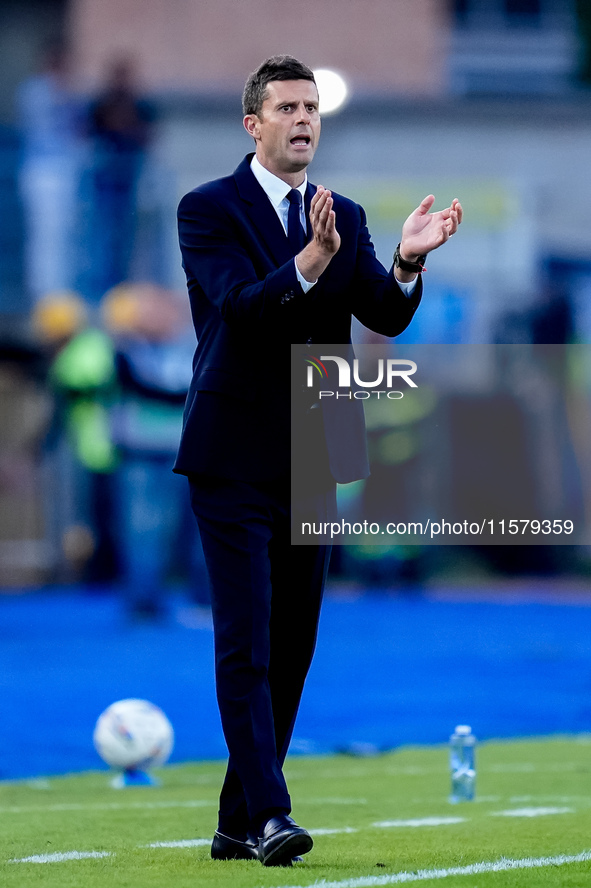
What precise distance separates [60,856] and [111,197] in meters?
12.3

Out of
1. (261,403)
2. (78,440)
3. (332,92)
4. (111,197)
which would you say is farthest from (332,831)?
(332,92)

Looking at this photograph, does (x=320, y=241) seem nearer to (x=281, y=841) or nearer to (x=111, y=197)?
(x=281, y=841)

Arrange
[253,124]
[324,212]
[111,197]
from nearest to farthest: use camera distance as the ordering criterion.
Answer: [324,212], [253,124], [111,197]

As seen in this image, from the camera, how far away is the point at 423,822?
5164 millimetres

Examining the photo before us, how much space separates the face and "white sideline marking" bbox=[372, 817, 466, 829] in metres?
2.13

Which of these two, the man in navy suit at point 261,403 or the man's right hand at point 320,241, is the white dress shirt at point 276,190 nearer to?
the man in navy suit at point 261,403

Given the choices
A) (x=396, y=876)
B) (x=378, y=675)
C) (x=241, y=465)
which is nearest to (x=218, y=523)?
(x=241, y=465)

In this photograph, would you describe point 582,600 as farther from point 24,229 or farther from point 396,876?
point 396,876

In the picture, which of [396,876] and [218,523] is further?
[218,523]

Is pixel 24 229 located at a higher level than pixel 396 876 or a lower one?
higher

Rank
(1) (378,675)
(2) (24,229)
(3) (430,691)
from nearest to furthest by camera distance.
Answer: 1. (3) (430,691)
2. (1) (378,675)
3. (2) (24,229)

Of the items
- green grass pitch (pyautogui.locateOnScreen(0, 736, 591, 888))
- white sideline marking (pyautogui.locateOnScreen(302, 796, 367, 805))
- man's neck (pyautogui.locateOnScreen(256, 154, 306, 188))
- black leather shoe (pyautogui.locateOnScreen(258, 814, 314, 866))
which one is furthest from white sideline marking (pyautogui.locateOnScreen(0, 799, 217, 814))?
man's neck (pyautogui.locateOnScreen(256, 154, 306, 188))

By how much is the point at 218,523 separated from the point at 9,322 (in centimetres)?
1380

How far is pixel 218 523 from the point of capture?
398 cm
